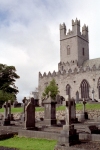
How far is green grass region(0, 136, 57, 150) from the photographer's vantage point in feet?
29.6

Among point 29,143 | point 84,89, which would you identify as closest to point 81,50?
point 84,89

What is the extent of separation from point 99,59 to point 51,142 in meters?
50.2

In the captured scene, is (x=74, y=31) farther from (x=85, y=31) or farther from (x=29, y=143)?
(x=29, y=143)

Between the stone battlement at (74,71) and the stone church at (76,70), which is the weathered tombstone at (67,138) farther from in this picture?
the stone battlement at (74,71)

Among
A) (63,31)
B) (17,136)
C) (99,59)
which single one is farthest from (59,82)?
(17,136)

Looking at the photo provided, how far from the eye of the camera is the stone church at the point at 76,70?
47469mm

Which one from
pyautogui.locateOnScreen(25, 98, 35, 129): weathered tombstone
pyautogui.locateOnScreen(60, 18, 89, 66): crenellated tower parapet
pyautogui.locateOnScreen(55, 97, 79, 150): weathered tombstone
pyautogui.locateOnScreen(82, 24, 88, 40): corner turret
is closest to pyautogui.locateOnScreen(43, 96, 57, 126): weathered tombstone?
pyautogui.locateOnScreen(25, 98, 35, 129): weathered tombstone

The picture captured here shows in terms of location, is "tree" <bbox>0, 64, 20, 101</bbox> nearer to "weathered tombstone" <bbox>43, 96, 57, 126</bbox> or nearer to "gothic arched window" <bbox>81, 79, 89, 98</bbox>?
"gothic arched window" <bbox>81, 79, 89, 98</bbox>

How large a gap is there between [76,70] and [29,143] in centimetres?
4166

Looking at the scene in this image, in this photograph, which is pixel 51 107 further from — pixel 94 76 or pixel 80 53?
pixel 80 53

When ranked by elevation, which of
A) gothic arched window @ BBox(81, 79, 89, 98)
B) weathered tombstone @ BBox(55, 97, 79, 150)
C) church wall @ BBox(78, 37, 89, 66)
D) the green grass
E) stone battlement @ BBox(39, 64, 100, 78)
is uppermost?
church wall @ BBox(78, 37, 89, 66)

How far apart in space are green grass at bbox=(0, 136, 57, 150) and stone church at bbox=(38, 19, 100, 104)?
32782 mm

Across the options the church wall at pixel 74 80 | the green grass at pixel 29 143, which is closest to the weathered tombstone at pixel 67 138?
the green grass at pixel 29 143

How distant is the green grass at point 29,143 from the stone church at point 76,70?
1291 inches
